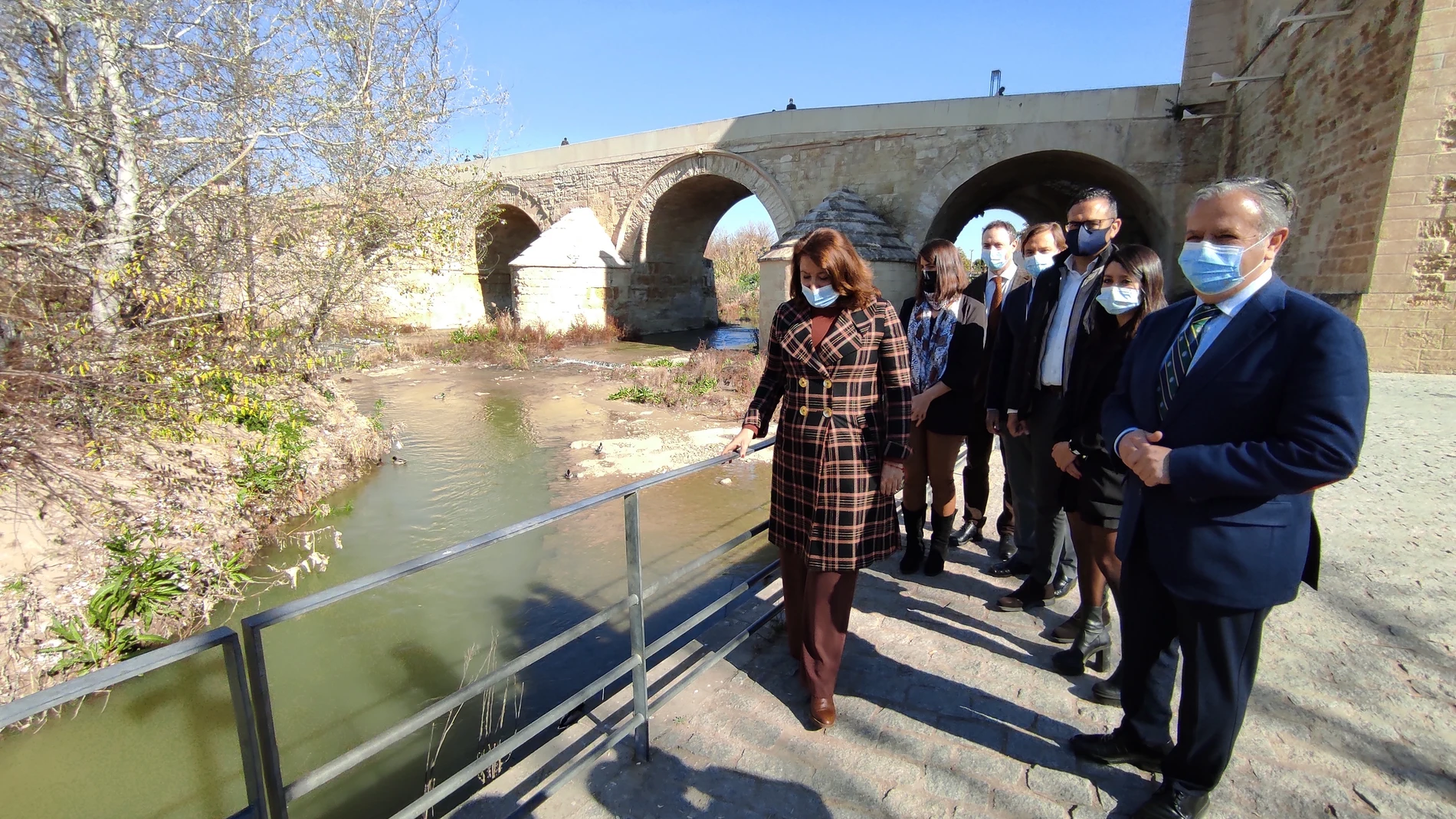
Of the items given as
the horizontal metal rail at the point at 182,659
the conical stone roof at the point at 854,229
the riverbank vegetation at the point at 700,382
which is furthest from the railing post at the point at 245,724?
the conical stone roof at the point at 854,229

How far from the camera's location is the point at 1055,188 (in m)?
16.7

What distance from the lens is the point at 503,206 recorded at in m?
21.7

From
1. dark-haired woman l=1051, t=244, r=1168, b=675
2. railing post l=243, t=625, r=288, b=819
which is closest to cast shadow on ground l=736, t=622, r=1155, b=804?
dark-haired woman l=1051, t=244, r=1168, b=675

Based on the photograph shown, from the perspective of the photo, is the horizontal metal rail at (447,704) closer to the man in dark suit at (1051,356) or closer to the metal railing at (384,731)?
the metal railing at (384,731)

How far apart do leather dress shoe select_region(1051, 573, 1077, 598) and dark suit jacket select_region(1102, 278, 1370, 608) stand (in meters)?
1.50

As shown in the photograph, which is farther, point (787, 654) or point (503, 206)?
point (503, 206)

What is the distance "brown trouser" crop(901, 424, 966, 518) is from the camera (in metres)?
3.33

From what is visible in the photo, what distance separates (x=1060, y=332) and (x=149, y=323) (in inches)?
228

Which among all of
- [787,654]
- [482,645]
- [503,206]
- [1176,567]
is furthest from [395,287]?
[503,206]

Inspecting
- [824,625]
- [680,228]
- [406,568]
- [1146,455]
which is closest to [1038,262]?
[1146,455]

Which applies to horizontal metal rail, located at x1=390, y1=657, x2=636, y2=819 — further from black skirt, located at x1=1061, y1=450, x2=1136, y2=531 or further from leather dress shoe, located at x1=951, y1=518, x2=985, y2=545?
leather dress shoe, located at x1=951, y1=518, x2=985, y2=545

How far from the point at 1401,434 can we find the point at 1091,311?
16.2ft

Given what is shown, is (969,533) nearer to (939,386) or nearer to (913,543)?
(913,543)

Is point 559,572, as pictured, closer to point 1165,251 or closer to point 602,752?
point 602,752
